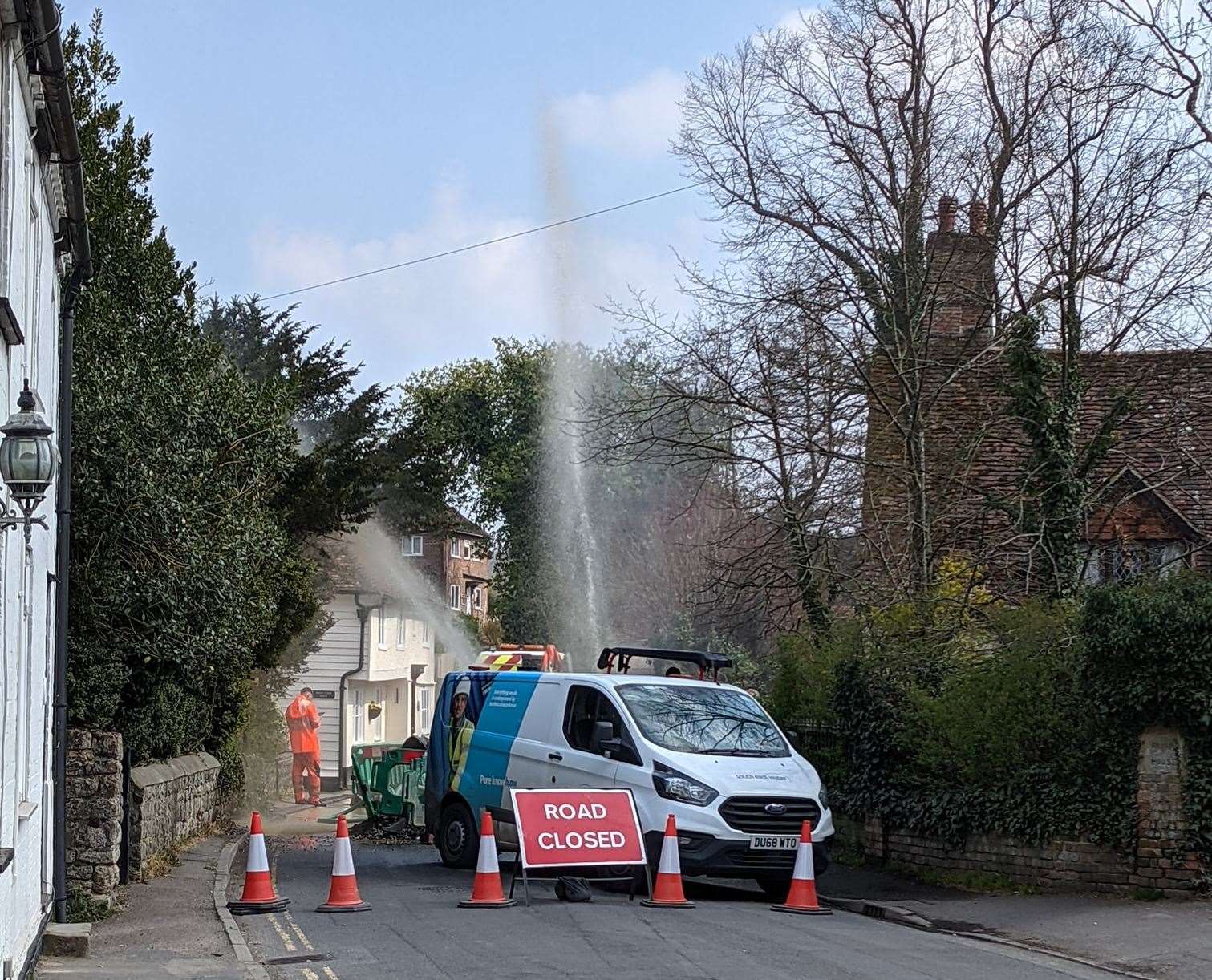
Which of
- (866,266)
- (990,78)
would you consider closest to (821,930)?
(866,266)

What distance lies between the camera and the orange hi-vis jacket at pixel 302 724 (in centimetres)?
3044

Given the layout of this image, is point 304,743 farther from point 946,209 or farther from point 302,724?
point 946,209

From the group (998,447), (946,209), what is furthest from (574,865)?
(998,447)

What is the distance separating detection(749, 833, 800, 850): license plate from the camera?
46.1 feet

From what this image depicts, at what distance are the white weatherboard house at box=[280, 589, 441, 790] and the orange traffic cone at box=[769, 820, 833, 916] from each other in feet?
96.5

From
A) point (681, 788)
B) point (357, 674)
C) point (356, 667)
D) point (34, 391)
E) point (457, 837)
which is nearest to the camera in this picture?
point (34, 391)

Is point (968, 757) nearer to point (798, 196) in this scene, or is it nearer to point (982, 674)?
point (982, 674)

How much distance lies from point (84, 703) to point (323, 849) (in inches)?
269

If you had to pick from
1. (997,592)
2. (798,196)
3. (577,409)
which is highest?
(798,196)

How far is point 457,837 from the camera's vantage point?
16.8 meters

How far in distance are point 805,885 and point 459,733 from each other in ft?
16.6

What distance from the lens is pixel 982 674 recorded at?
15188 millimetres

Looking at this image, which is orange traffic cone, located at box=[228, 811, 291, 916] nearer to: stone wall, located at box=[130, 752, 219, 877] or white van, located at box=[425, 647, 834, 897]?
stone wall, located at box=[130, 752, 219, 877]

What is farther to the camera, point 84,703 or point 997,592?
point 997,592
